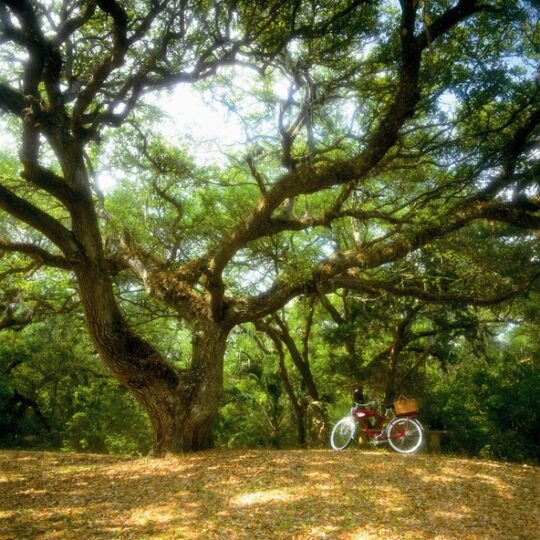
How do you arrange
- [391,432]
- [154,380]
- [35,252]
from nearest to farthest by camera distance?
1. [154,380]
2. [35,252]
3. [391,432]

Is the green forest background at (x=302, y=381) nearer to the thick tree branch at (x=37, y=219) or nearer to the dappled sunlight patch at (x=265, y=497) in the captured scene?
the thick tree branch at (x=37, y=219)

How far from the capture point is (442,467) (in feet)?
19.1

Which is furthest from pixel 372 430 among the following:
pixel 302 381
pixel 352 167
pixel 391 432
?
pixel 302 381

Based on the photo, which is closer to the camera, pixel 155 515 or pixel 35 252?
pixel 155 515

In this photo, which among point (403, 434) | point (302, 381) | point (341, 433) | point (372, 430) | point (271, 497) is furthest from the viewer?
point (302, 381)

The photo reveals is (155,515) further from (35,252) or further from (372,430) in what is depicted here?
(372,430)

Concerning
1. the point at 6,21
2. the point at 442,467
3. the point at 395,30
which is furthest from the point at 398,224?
the point at 6,21

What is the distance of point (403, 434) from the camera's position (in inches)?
312

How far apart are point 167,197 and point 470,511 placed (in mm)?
7605

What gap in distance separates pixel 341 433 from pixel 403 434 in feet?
4.42

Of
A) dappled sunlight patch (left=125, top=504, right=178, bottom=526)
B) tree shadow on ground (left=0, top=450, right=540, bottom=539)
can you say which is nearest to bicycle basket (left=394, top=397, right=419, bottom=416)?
tree shadow on ground (left=0, top=450, right=540, bottom=539)

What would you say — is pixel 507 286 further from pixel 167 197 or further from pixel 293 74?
pixel 167 197

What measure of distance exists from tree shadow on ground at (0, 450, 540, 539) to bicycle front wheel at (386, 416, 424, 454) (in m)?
1.43

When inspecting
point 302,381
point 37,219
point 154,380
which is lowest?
point 302,381
